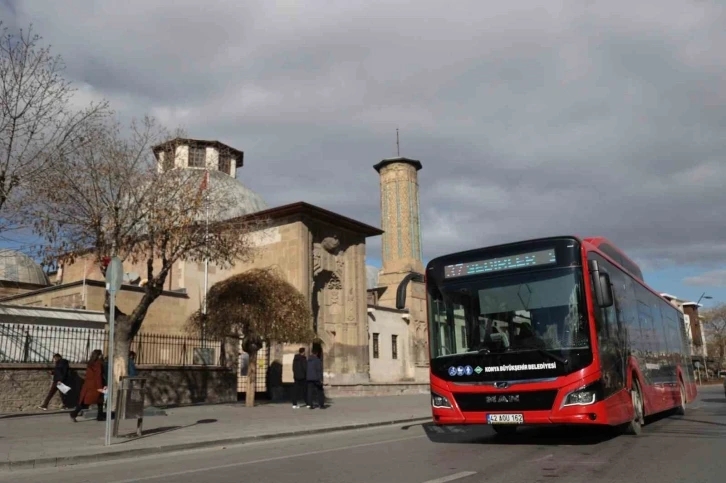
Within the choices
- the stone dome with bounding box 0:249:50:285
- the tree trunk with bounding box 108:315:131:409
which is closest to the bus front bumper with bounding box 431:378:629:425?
the tree trunk with bounding box 108:315:131:409

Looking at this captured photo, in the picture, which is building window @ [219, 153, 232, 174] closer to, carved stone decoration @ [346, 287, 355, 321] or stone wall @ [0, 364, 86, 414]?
carved stone decoration @ [346, 287, 355, 321]

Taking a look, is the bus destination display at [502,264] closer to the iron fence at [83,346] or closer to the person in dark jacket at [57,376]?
the person in dark jacket at [57,376]

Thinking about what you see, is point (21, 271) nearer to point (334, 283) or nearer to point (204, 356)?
point (334, 283)

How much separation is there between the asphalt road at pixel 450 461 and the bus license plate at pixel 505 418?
1.38 feet

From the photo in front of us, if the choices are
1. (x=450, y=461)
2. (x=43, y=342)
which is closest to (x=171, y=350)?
(x=43, y=342)

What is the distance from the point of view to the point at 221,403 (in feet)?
68.1

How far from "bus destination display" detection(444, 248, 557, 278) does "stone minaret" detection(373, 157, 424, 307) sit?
1501 inches

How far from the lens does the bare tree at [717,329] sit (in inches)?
3029

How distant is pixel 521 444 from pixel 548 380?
1.66 m

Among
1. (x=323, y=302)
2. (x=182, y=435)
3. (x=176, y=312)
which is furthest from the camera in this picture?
(x=323, y=302)

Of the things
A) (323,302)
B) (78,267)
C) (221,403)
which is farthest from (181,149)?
(78,267)

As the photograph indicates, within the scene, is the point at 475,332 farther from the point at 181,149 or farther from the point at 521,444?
the point at 181,149

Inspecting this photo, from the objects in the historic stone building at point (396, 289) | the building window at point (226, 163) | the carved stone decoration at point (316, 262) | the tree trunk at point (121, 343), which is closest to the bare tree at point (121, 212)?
the tree trunk at point (121, 343)

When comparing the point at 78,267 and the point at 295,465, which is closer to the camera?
the point at 295,465
